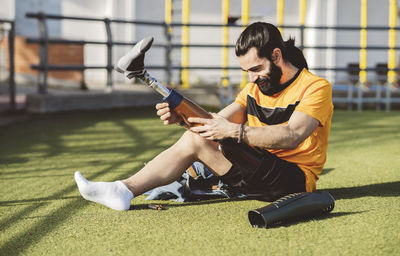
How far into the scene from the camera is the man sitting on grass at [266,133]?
92.7 inches

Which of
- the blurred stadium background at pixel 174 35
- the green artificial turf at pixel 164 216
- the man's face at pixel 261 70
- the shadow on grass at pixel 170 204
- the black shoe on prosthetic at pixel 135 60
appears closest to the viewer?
the green artificial turf at pixel 164 216

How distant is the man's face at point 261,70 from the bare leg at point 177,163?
375 mm

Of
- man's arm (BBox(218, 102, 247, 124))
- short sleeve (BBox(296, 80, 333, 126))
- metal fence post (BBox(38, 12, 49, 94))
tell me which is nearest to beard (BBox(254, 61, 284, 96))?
short sleeve (BBox(296, 80, 333, 126))

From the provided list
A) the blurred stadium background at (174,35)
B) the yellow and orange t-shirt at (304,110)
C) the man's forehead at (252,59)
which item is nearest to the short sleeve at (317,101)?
the yellow and orange t-shirt at (304,110)

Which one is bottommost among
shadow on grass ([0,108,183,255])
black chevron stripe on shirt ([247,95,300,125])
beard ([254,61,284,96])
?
shadow on grass ([0,108,183,255])

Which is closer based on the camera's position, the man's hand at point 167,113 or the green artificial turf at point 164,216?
the green artificial turf at point 164,216

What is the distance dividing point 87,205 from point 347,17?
12782mm

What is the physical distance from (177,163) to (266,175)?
0.44 metres

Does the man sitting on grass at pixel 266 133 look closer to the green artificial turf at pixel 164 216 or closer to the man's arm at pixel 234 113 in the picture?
the man's arm at pixel 234 113

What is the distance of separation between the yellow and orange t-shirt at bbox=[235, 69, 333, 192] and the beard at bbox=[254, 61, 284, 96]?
4 centimetres

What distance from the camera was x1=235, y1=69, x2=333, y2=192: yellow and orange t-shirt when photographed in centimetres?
245

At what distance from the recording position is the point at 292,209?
7.64ft

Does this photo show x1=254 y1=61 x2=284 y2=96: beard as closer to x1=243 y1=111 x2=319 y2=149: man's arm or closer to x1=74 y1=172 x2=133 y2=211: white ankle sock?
x1=243 y1=111 x2=319 y2=149: man's arm

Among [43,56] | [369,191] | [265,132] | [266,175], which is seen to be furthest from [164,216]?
[43,56]
